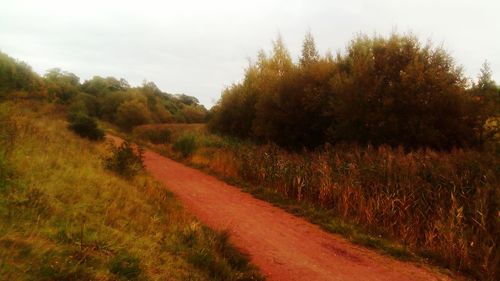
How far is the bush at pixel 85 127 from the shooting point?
21812 millimetres

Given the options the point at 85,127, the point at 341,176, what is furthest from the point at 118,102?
the point at 341,176

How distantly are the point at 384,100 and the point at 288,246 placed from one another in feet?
24.2

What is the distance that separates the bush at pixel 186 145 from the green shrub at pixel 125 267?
1798cm

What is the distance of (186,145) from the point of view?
24.0m

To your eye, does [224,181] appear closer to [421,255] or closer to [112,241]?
[421,255]

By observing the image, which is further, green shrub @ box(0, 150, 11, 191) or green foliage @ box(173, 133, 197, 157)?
green foliage @ box(173, 133, 197, 157)

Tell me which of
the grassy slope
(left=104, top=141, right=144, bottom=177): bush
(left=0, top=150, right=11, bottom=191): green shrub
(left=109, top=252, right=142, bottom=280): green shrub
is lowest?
the grassy slope

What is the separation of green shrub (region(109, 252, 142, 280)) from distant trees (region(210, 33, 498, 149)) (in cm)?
1035

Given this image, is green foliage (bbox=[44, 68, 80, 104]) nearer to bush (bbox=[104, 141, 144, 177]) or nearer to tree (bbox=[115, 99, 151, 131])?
tree (bbox=[115, 99, 151, 131])

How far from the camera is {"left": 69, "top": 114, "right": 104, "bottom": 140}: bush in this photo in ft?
71.6

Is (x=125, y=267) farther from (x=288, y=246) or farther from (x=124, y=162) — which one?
(x=124, y=162)

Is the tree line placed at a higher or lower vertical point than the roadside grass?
higher

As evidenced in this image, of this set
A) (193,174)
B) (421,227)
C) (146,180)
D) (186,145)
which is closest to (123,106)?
(186,145)

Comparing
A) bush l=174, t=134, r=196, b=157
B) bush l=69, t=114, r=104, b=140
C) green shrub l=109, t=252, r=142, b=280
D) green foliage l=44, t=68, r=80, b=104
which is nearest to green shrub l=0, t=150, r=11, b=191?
green shrub l=109, t=252, r=142, b=280
